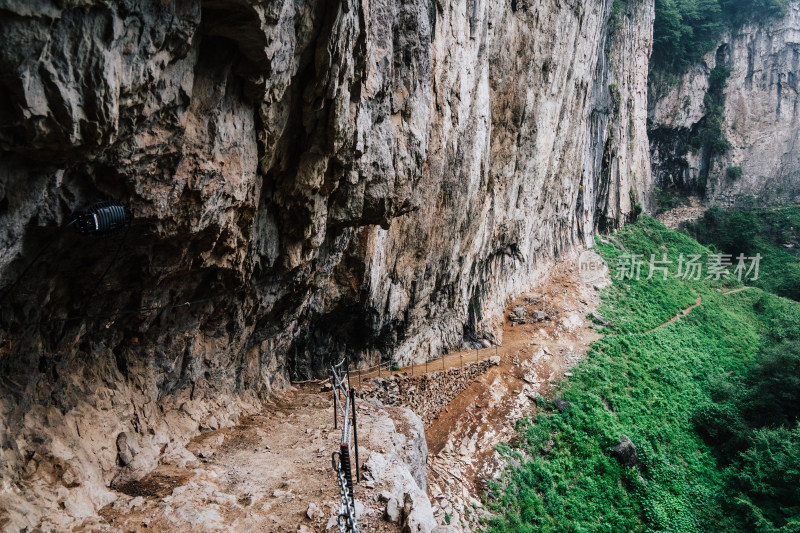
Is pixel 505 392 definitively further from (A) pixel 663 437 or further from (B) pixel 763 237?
(B) pixel 763 237

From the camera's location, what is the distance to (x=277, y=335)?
1068cm

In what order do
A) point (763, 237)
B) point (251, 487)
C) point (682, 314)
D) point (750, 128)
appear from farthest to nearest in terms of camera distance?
point (750, 128) < point (763, 237) < point (682, 314) < point (251, 487)

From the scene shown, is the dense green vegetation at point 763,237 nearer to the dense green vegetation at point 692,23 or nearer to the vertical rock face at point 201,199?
the dense green vegetation at point 692,23

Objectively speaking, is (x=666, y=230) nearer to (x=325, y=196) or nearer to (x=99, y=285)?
(x=325, y=196)

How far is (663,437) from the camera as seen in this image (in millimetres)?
17672

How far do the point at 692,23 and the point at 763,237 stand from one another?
19.1 meters

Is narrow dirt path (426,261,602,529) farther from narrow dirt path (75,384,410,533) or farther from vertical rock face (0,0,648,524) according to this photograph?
narrow dirt path (75,384,410,533)

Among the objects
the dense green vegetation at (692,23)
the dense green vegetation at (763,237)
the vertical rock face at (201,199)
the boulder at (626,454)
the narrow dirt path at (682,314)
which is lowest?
the boulder at (626,454)

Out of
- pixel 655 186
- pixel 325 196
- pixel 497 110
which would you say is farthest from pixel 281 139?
pixel 655 186

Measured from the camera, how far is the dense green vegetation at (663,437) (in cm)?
1383

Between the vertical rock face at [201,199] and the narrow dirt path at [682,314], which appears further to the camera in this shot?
the narrow dirt path at [682,314]

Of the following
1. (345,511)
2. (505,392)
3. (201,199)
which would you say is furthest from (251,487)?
(505,392)

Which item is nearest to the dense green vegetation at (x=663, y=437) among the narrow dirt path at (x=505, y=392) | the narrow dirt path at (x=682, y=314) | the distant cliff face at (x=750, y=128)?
the narrow dirt path at (x=682, y=314)

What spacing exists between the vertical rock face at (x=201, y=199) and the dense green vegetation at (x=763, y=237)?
3335cm
